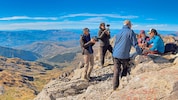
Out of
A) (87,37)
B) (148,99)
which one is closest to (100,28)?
(87,37)

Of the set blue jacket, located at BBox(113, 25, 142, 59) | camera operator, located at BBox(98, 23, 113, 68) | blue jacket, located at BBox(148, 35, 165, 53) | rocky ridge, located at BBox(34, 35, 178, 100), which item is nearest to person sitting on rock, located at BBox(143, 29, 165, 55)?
blue jacket, located at BBox(148, 35, 165, 53)

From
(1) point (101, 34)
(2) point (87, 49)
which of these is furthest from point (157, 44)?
(2) point (87, 49)

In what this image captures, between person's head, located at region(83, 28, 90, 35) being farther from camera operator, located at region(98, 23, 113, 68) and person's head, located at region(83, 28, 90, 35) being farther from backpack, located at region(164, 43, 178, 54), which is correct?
backpack, located at region(164, 43, 178, 54)

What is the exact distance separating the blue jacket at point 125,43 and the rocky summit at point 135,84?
2.08 meters

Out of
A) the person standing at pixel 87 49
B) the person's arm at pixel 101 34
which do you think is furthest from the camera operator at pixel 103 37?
the person standing at pixel 87 49

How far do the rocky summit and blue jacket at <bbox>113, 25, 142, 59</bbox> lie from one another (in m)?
2.08

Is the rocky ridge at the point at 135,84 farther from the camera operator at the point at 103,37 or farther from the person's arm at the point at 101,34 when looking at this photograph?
the person's arm at the point at 101,34

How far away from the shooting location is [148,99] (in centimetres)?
1672

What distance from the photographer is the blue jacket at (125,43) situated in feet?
61.1

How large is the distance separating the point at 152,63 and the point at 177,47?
901 centimetres

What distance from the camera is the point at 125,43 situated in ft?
61.7

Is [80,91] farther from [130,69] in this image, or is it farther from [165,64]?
[165,64]

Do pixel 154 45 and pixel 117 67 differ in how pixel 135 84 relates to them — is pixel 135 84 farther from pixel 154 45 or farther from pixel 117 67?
pixel 154 45

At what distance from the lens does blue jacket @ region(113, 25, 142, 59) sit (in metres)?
18.6
